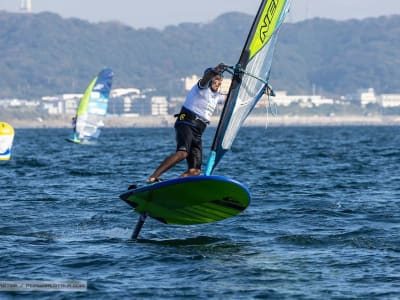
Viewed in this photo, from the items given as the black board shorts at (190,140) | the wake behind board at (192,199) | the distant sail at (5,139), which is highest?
the black board shorts at (190,140)

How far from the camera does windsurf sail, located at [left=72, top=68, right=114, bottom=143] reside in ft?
192

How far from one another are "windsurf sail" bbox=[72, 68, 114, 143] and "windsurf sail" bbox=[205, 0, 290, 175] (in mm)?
43721

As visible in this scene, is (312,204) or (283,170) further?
(283,170)

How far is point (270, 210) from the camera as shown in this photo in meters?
19.4

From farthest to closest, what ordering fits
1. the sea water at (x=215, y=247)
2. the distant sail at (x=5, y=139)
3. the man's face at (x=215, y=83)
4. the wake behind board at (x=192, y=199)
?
the distant sail at (x=5, y=139), the man's face at (x=215, y=83), the wake behind board at (x=192, y=199), the sea water at (x=215, y=247)

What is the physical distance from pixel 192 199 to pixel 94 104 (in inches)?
1779

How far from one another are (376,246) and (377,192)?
9.02 meters

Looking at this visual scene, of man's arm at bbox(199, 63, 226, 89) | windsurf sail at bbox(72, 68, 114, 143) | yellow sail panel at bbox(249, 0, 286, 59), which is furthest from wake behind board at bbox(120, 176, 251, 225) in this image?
windsurf sail at bbox(72, 68, 114, 143)

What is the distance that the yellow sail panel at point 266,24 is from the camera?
46.4 ft

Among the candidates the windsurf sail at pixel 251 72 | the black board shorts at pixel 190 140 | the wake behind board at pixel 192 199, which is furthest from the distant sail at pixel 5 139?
the windsurf sail at pixel 251 72

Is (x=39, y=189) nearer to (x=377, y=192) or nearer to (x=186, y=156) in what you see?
(x=377, y=192)

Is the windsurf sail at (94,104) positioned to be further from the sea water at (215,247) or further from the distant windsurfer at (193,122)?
the distant windsurfer at (193,122)

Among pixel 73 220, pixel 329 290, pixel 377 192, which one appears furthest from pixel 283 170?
pixel 329 290

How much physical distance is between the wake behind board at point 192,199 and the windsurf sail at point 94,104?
4341 cm
